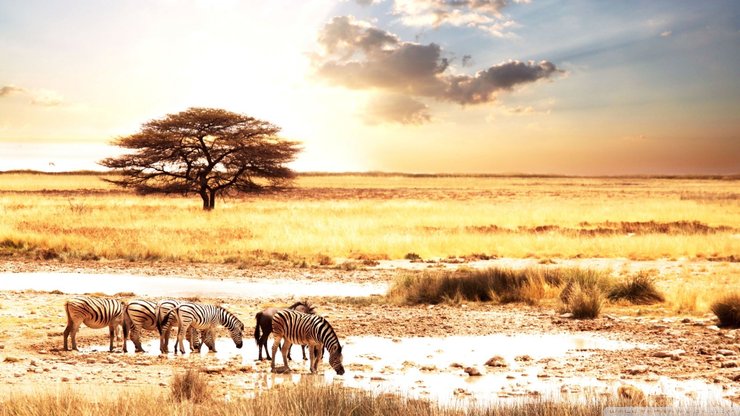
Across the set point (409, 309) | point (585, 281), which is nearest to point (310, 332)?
point (409, 309)

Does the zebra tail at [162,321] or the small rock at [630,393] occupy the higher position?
the zebra tail at [162,321]

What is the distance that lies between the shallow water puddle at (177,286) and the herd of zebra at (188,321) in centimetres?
685

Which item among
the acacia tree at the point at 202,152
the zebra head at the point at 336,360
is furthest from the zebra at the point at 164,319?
the acacia tree at the point at 202,152

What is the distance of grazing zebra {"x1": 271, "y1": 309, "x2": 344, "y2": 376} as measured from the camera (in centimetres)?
925

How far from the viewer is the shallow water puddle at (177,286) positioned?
61.1 ft

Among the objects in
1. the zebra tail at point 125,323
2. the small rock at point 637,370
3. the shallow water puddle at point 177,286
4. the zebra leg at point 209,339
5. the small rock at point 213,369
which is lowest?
the shallow water puddle at point 177,286

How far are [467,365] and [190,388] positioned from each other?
4287 millimetres

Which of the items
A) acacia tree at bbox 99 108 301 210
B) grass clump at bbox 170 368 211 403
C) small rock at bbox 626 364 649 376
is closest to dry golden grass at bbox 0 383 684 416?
grass clump at bbox 170 368 211 403

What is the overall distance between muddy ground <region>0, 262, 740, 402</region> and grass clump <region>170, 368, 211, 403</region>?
0.68 metres

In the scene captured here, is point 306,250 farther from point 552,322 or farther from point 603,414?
point 603,414

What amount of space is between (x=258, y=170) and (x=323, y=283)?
3264 centimetres

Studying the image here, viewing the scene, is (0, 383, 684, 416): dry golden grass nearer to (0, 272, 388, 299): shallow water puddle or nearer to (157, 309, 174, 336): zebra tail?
(157, 309, 174, 336): zebra tail

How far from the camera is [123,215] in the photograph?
4078 cm

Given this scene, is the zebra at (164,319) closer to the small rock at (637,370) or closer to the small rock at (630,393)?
the small rock at (630,393)
